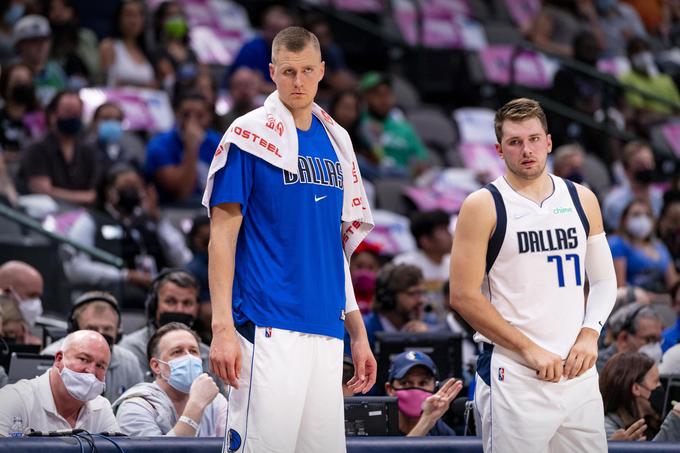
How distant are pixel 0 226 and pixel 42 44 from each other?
2907mm

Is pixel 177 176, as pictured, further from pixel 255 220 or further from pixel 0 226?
pixel 255 220

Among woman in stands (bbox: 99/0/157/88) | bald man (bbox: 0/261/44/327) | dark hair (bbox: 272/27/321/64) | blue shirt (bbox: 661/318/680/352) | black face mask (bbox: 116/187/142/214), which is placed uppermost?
woman in stands (bbox: 99/0/157/88)

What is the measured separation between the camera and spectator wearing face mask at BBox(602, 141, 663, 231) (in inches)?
514

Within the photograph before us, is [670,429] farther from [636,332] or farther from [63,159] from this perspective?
[63,159]

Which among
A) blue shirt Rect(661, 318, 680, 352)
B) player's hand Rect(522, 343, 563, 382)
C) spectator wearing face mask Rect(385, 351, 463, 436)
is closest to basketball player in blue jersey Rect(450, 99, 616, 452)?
player's hand Rect(522, 343, 563, 382)

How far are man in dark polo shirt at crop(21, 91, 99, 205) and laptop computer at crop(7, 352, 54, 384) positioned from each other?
160 inches

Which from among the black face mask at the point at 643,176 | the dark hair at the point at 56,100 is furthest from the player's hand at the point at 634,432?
the black face mask at the point at 643,176

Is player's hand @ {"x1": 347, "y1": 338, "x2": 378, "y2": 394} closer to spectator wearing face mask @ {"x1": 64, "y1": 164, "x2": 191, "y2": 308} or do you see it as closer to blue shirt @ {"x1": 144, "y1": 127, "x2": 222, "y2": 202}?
spectator wearing face mask @ {"x1": 64, "y1": 164, "x2": 191, "y2": 308}

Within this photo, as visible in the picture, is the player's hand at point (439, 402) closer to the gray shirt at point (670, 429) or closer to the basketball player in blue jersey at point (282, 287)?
the gray shirt at point (670, 429)

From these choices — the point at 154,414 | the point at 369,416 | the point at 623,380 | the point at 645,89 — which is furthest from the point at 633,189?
the point at 154,414

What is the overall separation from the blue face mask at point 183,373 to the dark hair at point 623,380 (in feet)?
7.20

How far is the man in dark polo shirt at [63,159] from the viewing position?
11.0 m

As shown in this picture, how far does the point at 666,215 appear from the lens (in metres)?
12.6

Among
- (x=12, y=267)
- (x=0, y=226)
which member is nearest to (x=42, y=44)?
(x=0, y=226)
